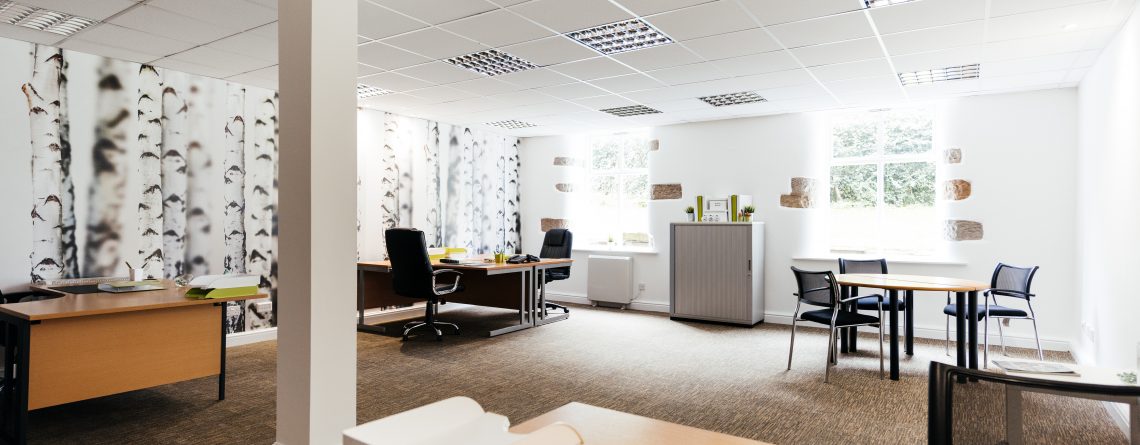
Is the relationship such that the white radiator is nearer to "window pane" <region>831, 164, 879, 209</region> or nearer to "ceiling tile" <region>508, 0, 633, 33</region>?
"window pane" <region>831, 164, 879, 209</region>

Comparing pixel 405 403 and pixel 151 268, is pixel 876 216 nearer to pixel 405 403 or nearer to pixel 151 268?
pixel 405 403

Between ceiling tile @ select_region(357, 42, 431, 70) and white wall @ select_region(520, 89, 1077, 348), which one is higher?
ceiling tile @ select_region(357, 42, 431, 70)

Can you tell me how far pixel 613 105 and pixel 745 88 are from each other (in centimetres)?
143

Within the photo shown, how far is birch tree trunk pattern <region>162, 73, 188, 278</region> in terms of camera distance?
5016mm

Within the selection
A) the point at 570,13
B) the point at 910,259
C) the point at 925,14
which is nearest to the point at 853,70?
the point at 925,14

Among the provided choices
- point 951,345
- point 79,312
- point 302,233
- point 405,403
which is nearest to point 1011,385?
point 302,233

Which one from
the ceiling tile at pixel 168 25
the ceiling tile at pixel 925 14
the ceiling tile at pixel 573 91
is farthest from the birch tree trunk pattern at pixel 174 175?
the ceiling tile at pixel 925 14

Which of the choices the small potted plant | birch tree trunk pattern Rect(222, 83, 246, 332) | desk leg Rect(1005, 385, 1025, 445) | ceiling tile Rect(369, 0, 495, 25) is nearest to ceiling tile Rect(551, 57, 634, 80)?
ceiling tile Rect(369, 0, 495, 25)

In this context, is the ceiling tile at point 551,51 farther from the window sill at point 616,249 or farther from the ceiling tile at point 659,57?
the window sill at point 616,249

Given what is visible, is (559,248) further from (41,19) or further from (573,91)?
(41,19)

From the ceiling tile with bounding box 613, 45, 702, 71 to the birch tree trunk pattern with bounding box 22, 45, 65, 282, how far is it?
413 cm

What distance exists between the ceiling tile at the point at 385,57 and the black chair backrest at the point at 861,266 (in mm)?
4096

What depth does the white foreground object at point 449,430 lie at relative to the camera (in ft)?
2.61

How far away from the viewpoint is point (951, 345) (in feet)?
18.1
